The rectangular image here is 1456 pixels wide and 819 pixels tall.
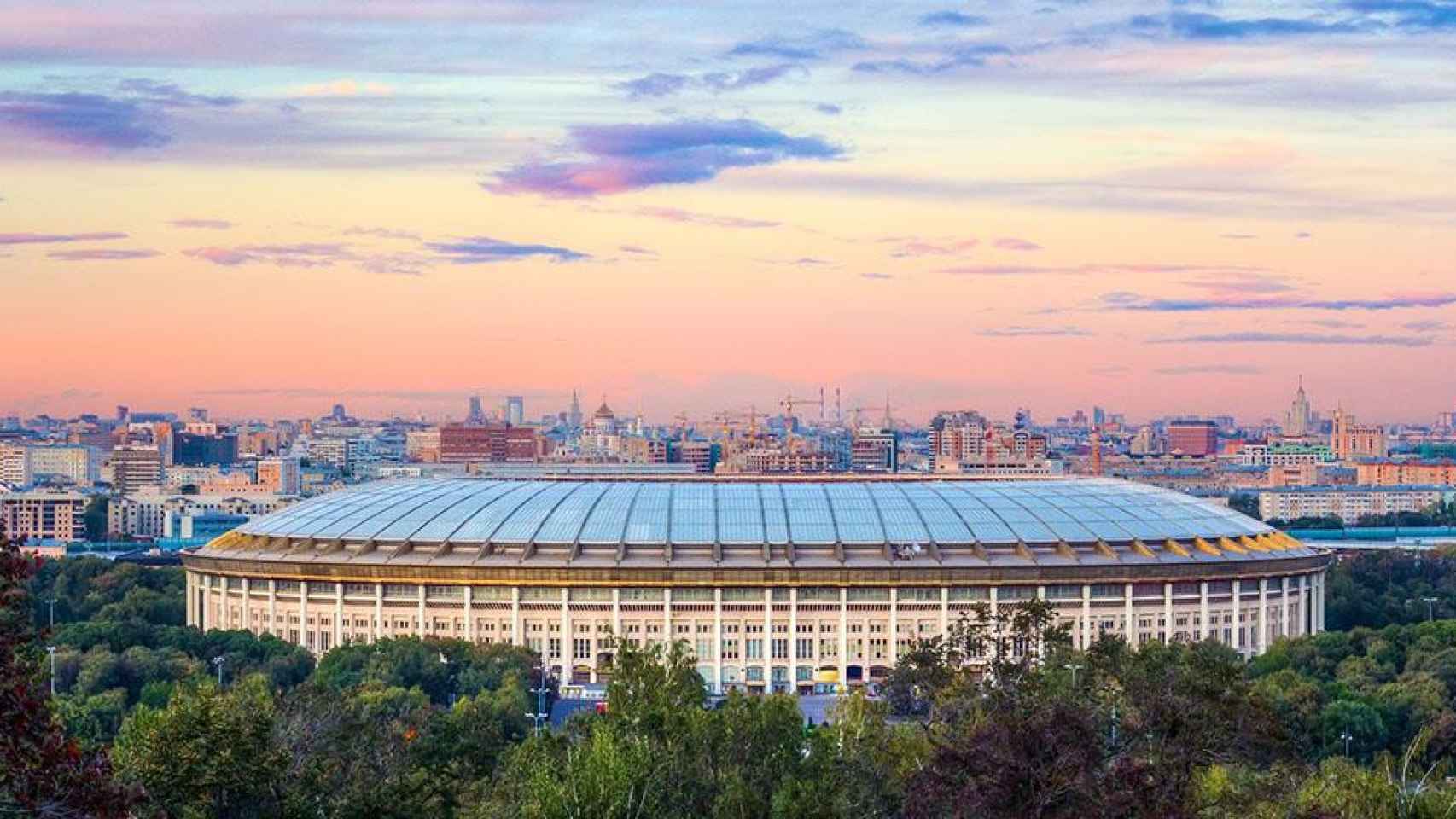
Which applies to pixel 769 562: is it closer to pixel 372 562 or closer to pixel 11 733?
pixel 372 562

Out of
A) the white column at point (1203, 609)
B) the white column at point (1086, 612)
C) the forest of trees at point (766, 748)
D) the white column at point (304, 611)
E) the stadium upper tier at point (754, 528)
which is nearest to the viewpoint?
the forest of trees at point (766, 748)

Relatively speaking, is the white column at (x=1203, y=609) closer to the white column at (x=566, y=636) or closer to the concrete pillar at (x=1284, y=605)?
the concrete pillar at (x=1284, y=605)

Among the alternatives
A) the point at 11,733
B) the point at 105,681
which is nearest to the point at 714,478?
the point at 105,681

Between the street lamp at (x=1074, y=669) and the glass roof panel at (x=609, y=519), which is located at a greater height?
the glass roof panel at (x=609, y=519)

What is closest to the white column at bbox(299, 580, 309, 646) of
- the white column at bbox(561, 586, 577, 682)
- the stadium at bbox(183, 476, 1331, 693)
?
the stadium at bbox(183, 476, 1331, 693)

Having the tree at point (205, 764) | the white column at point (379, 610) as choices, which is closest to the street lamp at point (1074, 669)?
the tree at point (205, 764)

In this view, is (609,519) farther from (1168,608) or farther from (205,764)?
(205,764)

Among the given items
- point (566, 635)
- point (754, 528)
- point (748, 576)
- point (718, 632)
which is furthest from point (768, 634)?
point (566, 635)
